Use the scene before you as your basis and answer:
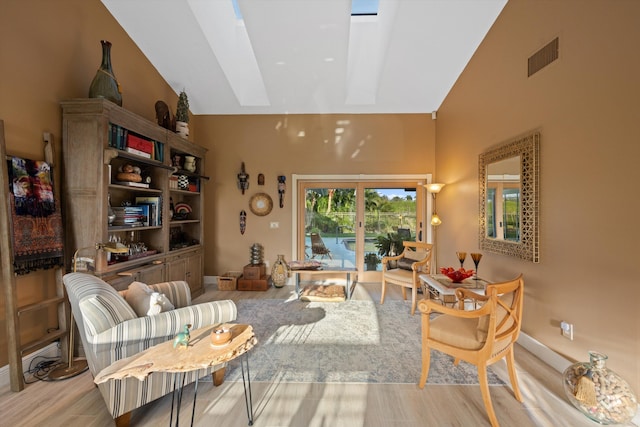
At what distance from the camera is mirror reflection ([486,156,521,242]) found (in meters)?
2.66

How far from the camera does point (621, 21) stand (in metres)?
1.72

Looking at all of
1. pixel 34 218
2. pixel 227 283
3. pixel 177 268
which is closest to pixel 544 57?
pixel 34 218

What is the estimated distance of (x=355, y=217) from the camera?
4.83 meters

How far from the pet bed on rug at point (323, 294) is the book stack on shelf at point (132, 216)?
7.80 feet

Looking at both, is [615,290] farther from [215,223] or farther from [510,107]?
[215,223]

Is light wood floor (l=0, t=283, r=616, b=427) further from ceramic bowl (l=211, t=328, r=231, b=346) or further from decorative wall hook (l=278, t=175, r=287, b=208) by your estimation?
decorative wall hook (l=278, t=175, r=287, b=208)

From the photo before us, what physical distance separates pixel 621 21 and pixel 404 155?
10.0 ft

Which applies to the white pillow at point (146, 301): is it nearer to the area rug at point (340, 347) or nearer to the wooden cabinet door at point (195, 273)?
the area rug at point (340, 347)

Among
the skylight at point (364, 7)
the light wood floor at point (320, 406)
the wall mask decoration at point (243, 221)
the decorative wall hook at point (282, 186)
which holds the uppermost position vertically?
the skylight at point (364, 7)

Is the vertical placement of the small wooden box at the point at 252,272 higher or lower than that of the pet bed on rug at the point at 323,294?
higher

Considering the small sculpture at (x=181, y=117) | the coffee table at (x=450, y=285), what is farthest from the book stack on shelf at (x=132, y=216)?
the coffee table at (x=450, y=285)

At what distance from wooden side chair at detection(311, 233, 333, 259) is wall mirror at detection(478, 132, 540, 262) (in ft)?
8.25

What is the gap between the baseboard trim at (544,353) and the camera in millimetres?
2135

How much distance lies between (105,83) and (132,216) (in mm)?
1406
